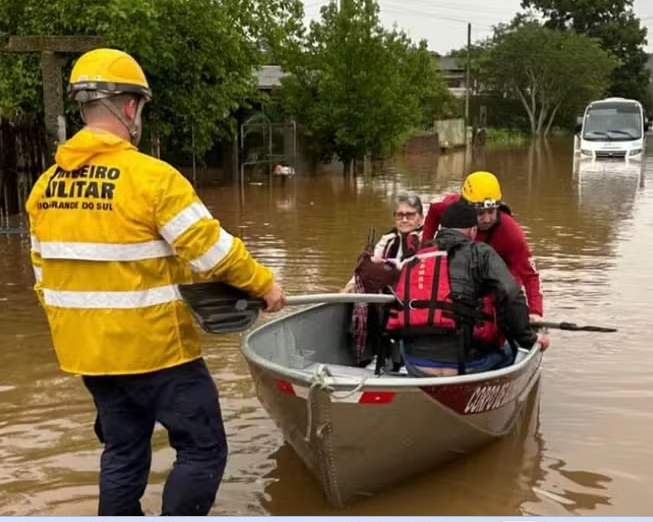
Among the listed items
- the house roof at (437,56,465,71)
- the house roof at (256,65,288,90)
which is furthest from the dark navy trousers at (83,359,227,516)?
the house roof at (437,56,465,71)

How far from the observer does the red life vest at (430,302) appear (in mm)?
5090

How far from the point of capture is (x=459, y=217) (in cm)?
529

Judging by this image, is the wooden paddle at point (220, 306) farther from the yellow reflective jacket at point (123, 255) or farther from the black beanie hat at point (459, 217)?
the black beanie hat at point (459, 217)

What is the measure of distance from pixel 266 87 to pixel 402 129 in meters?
4.40

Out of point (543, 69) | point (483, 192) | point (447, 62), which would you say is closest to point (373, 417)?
point (483, 192)

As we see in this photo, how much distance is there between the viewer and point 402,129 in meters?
27.8

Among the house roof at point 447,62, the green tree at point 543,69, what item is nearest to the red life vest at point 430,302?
the green tree at point 543,69

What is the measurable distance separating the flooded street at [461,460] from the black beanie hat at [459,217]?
4.41ft

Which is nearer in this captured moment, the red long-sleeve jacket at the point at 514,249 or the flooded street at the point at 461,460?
the flooded street at the point at 461,460

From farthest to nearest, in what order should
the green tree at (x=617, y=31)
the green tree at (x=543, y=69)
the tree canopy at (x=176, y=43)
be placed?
the green tree at (x=617, y=31)
the green tree at (x=543, y=69)
the tree canopy at (x=176, y=43)

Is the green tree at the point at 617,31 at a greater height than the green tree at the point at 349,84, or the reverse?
the green tree at the point at 617,31

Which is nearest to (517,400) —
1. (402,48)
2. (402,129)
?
(402,129)

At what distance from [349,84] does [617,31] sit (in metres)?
48.4

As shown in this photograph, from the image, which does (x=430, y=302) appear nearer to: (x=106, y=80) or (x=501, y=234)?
(x=501, y=234)
